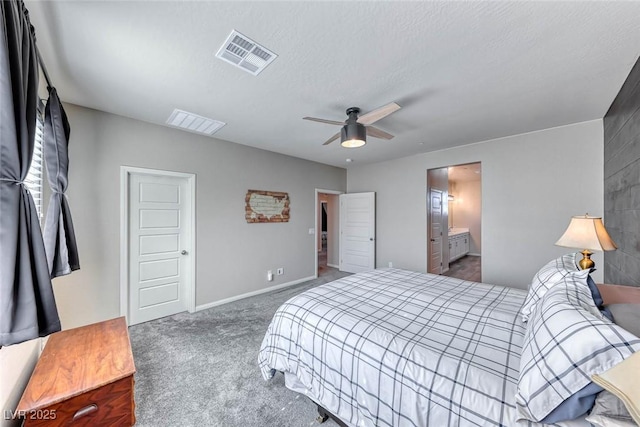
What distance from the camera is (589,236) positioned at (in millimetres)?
1841

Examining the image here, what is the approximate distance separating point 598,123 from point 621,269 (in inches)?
75.0

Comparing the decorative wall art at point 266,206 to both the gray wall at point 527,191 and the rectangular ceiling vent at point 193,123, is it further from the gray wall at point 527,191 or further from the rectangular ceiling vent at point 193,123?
the gray wall at point 527,191

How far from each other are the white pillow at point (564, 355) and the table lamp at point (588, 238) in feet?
3.62

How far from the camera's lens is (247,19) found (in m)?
1.49

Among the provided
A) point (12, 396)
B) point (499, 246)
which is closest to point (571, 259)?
point (499, 246)

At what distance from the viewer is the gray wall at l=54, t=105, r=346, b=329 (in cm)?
274

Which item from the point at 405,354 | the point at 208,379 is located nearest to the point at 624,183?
the point at 405,354

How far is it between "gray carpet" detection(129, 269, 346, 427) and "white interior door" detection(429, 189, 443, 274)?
11.4ft

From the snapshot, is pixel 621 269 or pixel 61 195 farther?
Result: pixel 621 269

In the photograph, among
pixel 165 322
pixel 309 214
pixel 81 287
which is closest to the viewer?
pixel 81 287

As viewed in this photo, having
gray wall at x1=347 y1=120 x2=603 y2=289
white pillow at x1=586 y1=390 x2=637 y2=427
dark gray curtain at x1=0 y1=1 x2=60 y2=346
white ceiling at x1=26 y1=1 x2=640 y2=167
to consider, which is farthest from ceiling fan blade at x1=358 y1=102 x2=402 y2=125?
gray wall at x1=347 y1=120 x2=603 y2=289

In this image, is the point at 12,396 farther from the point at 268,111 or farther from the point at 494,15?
the point at 494,15

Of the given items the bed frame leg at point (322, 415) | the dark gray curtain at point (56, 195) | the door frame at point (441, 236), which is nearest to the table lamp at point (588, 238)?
the bed frame leg at point (322, 415)

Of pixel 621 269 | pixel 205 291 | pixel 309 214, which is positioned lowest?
pixel 205 291
